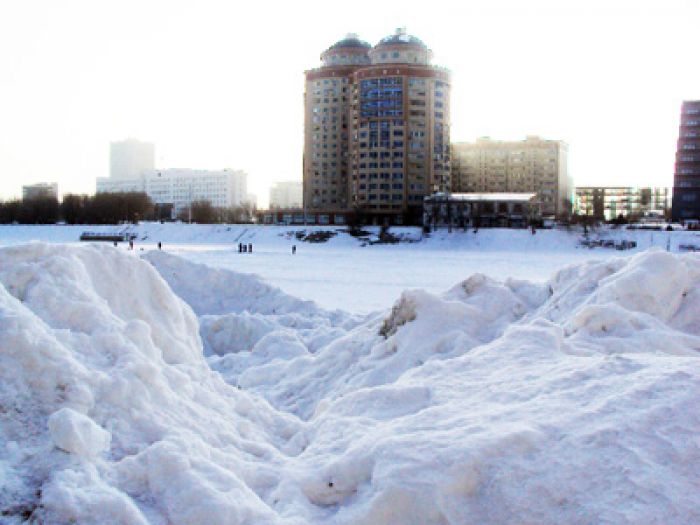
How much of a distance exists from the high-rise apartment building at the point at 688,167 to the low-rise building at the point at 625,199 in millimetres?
29219

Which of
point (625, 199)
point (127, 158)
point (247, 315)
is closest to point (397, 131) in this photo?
point (625, 199)

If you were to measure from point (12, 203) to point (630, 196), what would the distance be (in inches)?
4248

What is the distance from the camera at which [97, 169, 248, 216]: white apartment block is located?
507 ft

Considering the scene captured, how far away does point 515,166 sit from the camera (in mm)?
113250

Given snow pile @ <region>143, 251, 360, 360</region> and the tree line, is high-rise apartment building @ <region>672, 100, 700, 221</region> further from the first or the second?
snow pile @ <region>143, 251, 360, 360</region>

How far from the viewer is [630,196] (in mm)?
134375

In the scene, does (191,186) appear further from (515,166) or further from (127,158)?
(515,166)

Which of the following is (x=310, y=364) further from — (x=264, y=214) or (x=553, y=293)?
(x=264, y=214)

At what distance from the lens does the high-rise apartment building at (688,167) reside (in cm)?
8112

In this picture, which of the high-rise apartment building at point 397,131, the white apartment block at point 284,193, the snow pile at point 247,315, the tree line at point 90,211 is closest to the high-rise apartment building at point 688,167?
the high-rise apartment building at point 397,131

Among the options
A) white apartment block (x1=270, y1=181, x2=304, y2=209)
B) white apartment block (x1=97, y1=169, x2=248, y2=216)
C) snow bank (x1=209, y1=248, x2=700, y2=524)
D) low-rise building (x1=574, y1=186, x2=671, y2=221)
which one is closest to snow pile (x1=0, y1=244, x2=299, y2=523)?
snow bank (x1=209, y1=248, x2=700, y2=524)

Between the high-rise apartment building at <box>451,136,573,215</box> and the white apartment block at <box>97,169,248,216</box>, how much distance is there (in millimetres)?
59125

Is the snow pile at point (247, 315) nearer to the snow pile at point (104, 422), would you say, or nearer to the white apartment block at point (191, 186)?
the snow pile at point (104, 422)

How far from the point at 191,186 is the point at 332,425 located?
15206cm
